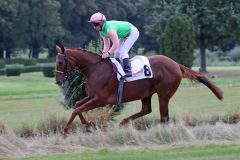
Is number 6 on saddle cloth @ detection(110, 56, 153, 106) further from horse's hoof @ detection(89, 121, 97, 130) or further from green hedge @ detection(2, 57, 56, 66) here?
green hedge @ detection(2, 57, 56, 66)

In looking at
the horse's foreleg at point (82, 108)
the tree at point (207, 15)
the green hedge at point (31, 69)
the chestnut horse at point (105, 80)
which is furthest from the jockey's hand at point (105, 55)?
the green hedge at point (31, 69)

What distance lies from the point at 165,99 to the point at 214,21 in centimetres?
3874

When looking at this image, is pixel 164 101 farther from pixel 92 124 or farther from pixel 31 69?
pixel 31 69

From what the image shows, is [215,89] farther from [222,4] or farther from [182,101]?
[222,4]

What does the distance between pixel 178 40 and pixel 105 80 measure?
36.0 metres

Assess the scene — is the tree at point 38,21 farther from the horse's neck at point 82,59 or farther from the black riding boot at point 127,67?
the black riding boot at point 127,67

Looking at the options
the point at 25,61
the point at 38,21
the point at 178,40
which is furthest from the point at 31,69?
the point at 178,40

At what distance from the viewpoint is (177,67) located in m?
14.9

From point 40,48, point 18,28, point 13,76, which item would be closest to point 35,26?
point 18,28

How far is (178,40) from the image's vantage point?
163 ft

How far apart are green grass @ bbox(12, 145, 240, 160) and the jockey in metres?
2.81

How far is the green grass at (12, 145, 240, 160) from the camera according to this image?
34.6 feet

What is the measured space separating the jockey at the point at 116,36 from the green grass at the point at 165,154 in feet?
9.23

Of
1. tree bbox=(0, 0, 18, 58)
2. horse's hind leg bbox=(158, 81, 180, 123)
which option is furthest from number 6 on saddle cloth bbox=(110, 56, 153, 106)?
tree bbox=(0, 0, 18, 58)
